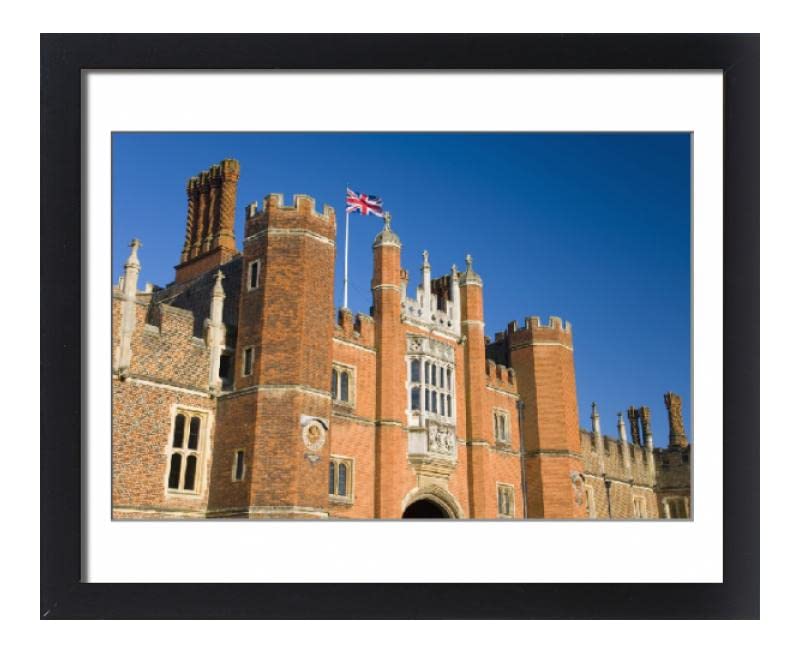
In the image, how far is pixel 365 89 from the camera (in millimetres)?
14664

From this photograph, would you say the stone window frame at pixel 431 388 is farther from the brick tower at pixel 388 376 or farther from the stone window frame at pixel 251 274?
the stone window frame at pixel 251 274

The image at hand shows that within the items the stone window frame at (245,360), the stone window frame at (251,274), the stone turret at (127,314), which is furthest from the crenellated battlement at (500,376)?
the stone turret at (127,314)

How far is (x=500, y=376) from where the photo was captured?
32.4 meters

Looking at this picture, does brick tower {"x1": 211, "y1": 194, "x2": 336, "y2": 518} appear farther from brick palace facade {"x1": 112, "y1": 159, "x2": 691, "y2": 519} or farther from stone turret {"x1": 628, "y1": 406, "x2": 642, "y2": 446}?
stone turret {"x1": 628, "y1": 406, "x2": 642, "y2": 446}

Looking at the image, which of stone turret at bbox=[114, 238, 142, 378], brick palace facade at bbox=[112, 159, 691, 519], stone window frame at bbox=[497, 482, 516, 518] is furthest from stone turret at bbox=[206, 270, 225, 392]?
stone window frame at bbox=[497, 482, 516, 518]

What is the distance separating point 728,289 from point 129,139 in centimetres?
923

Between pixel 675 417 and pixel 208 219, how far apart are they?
53.0 feet

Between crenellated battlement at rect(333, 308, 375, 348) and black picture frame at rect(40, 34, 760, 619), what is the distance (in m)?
12.8

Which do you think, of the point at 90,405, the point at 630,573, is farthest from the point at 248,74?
the point at 630,573

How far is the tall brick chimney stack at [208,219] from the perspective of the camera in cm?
3080

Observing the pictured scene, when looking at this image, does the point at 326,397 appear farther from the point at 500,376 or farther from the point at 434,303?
the point at 500,376

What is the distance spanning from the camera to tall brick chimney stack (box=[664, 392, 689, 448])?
1780 cm

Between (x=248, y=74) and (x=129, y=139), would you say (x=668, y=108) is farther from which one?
(x=129, y=139)

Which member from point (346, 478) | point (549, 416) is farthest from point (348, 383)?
point (549, 416)
